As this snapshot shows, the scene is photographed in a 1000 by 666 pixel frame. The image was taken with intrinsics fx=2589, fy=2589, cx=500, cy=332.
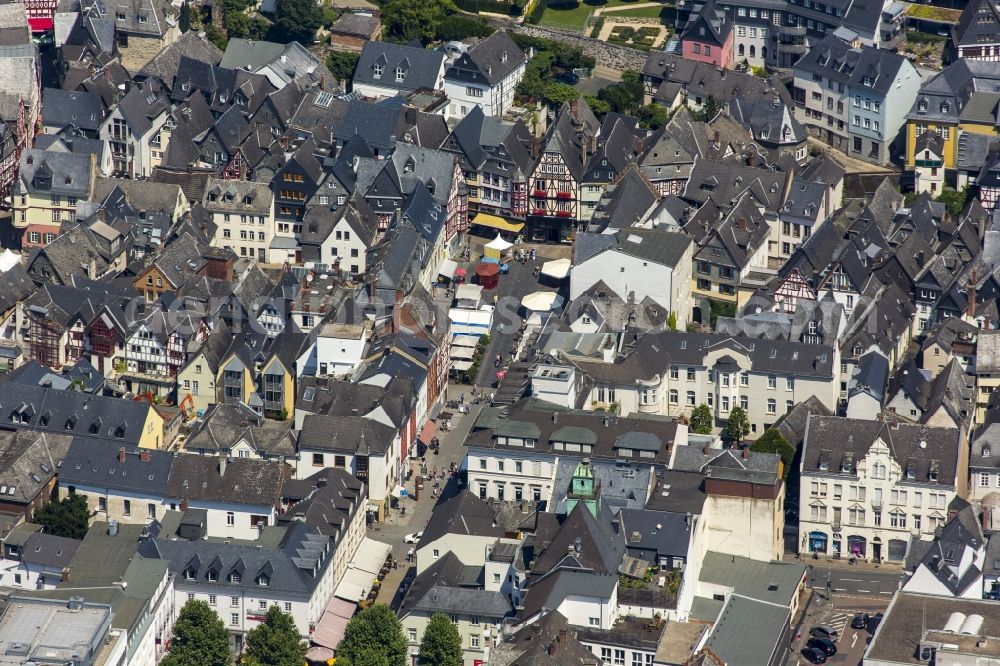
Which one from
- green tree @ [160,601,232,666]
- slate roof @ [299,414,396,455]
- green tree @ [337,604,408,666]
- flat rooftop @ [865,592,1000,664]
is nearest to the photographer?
flat rooftop @ [865,592,1000,664]

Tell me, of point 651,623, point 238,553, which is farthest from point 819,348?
point 238,553

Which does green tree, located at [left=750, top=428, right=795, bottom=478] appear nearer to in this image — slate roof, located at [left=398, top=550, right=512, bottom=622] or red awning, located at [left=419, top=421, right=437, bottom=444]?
red awning, located at [left=419, top=421, right=437, bottom=444]

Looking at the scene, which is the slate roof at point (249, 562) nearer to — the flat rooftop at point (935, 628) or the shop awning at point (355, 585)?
the shop awning at point (355, 585)

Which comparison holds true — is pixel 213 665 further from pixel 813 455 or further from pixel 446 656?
pixel 813 455

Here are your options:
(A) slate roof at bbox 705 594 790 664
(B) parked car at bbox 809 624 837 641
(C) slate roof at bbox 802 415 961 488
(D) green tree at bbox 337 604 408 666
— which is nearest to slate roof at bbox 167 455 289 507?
(D) green tree at bbox 337 604 408 666

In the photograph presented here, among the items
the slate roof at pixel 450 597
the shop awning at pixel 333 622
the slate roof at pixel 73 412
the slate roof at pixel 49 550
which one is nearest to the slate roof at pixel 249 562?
the shop awning at pixel 333 622

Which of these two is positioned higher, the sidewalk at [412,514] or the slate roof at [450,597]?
the slate roof at [450,597]

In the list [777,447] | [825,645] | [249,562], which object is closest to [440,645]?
[249,562]
